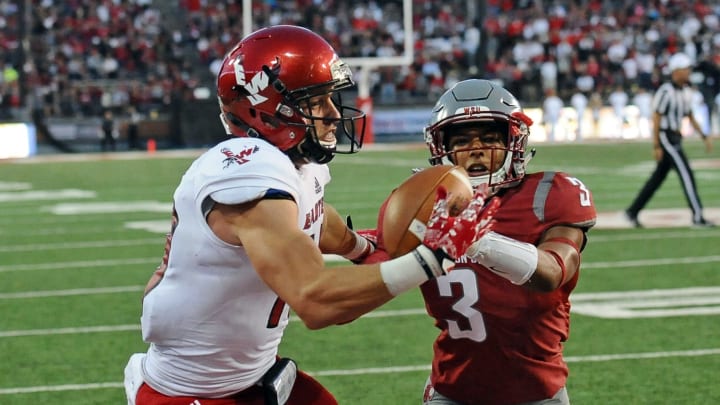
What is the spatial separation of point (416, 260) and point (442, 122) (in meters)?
1.05

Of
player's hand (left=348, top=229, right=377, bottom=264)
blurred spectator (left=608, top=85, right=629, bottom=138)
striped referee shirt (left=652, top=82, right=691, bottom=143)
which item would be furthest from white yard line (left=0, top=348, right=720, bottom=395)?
blurred spectator (left=608, top=85, right=629, bottom=138)

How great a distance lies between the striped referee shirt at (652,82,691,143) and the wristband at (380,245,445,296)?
9.01m

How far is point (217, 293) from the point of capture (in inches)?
119

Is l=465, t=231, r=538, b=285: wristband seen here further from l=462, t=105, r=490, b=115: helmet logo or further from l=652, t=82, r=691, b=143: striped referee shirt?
l=652, t=82, r=691, b=143: striped referee shirt

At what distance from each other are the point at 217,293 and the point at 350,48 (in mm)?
25699

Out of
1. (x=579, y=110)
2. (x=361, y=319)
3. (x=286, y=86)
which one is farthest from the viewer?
(x=579, y=110)

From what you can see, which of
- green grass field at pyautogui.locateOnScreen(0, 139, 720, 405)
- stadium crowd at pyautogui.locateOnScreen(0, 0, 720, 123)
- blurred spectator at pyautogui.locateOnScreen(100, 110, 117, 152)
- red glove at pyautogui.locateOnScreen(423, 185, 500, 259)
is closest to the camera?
red glove at pyautogui.locateOnScreen(423, 185, 500, 259)

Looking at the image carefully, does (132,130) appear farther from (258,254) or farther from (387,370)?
(258,254)

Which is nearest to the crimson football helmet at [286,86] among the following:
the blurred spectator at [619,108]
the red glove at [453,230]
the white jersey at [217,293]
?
the white jersey at [217,293]

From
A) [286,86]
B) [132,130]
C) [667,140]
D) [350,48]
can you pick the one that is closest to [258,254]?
[286,86]

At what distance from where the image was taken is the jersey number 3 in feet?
11.7

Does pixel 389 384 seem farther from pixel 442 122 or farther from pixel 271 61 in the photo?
pixel 271 61

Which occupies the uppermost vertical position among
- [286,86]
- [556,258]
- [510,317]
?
[286,86]

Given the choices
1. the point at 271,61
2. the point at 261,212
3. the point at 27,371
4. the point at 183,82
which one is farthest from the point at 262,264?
the point at 183,82
